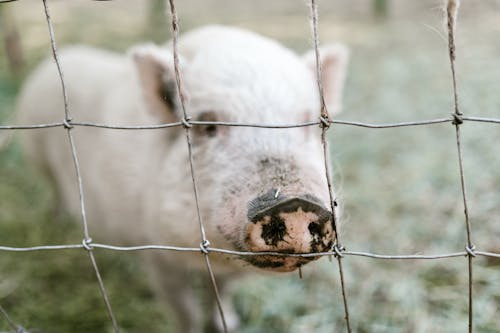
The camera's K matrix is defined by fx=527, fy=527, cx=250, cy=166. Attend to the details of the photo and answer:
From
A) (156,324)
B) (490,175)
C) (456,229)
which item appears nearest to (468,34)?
(490,175)

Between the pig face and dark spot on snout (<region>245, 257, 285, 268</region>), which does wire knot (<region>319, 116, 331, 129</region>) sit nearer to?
the pig face

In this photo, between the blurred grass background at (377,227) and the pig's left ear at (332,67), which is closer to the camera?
the pig's left ear at (332,67)

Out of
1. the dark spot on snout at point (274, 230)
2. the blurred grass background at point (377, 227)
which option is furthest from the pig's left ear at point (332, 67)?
the dark spot on snout at point (274, 230)

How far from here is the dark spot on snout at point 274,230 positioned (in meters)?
1.29

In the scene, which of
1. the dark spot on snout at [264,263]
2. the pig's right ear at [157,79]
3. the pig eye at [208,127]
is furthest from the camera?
the pig's right ear at [157,79]

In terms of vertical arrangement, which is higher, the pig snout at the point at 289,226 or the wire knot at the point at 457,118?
the wire knot at the point at 457,118

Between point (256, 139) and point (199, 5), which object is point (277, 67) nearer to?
point (256, 139)

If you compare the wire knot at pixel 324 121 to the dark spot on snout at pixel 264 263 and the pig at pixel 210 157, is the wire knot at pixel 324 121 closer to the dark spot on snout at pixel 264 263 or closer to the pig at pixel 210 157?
the pig at pixel 210 157

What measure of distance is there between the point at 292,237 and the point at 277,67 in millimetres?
887

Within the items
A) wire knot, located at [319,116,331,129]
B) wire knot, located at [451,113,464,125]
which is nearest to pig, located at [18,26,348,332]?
wire knot, located at [319,116,331,129]

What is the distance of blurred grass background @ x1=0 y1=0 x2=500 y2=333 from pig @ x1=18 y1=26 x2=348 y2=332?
0.90ft

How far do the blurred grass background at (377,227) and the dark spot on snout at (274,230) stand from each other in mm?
439

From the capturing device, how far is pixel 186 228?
1.95m

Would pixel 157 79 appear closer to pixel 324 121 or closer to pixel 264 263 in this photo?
pixel 264 263
